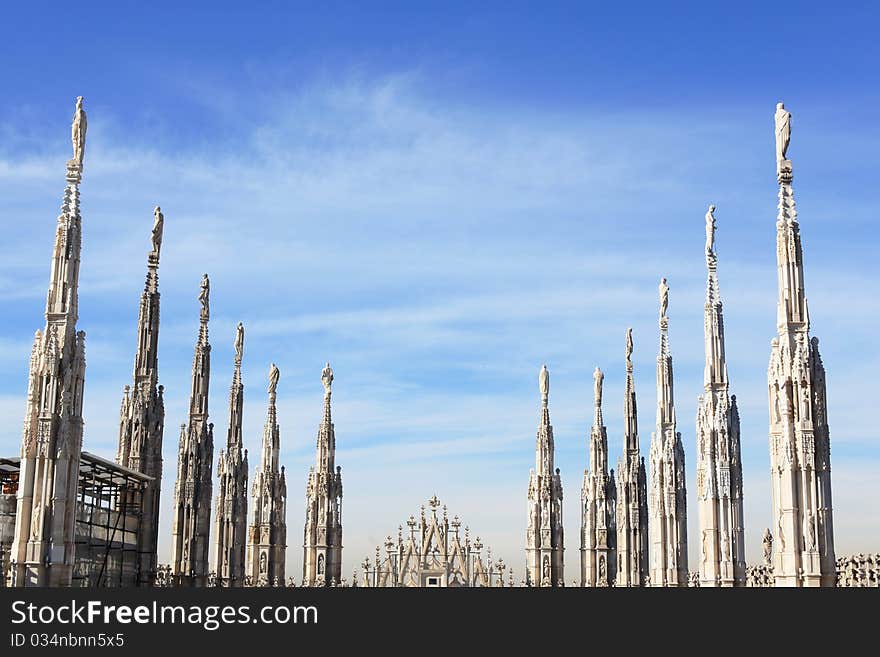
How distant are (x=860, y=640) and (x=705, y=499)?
699 inches

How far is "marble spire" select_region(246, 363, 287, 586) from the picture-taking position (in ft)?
177

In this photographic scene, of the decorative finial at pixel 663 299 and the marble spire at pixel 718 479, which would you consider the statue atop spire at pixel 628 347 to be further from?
the marble spire at pixel 718 479

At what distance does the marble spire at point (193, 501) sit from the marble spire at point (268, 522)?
7.37 metres

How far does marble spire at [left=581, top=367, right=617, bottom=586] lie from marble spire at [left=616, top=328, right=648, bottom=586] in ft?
1.76

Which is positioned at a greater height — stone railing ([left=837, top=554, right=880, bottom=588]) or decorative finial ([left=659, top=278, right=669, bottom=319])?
decorative finial ([left=659, top=278, right=669, bottom=319])

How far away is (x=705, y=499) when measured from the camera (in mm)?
39938

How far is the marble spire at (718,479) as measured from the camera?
39188 millimetres

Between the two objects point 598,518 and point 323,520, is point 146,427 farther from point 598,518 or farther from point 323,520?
point 598,518

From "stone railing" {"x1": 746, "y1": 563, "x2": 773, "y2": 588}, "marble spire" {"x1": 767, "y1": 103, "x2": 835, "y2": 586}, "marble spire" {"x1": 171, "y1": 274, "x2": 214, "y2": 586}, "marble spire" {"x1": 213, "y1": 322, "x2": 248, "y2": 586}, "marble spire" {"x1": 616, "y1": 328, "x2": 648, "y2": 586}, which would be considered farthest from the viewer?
"marble spire" {"x1": 616, "y1": 328, "x2": 648, "y2": 586}

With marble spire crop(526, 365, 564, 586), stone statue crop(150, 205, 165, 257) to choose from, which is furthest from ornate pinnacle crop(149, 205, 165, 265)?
marble spire crop(526, 365, 564, 586)

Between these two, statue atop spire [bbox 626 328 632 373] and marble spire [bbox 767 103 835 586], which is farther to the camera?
statue atop spire [bbox 626 328 632 373]

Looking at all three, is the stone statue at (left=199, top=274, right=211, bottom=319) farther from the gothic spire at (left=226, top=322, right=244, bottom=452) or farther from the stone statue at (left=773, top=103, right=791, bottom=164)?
the stone statue at (left=773, top=103, right=791, bottom=164)

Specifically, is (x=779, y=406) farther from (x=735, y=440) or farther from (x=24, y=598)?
(x=24, y=598)

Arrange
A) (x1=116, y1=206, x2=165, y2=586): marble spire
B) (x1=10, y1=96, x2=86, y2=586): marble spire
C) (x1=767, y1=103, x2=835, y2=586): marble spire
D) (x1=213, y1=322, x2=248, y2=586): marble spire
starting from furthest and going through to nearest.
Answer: (x1=213, y1=322, x2=248, y2=586): marble spire → (x1=116, y1=206, x2=165, y2=586): marble spire → (x1=10, y1=96, x2=86, y2=586): marble spire → (x1=767, y1=103, x2=835, y2=586): marble spire
